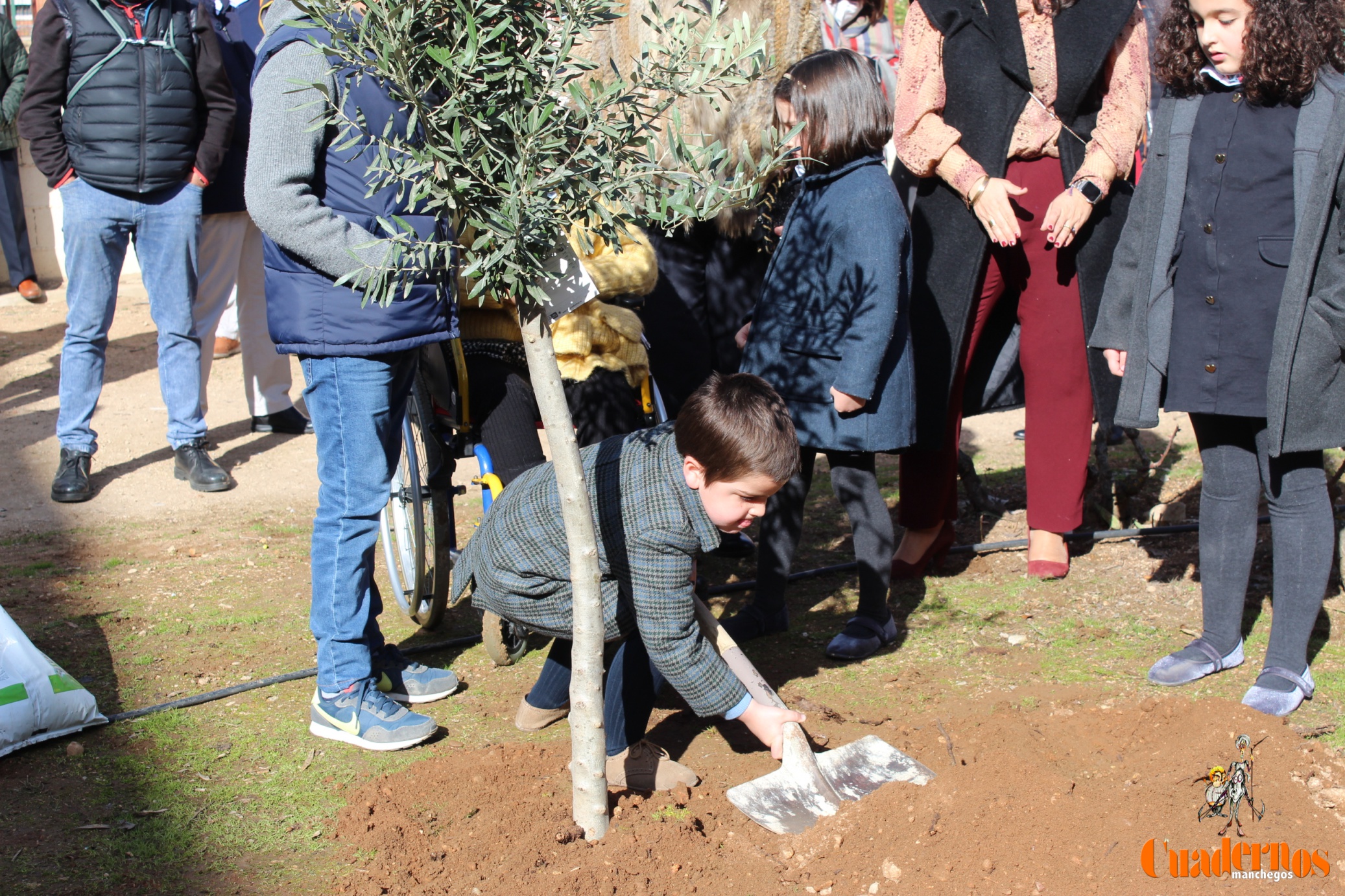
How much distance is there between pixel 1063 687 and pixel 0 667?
9.63 ft

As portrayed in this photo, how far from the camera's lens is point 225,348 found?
7.92 m

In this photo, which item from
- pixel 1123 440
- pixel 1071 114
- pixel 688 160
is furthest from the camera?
pixel 1123 440

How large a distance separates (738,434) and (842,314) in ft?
3.58

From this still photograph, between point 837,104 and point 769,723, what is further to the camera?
point 837,104

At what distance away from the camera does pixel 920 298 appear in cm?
405

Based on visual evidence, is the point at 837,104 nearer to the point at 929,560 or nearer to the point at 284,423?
the point at 929,560

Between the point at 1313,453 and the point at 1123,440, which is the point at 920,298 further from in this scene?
the point at 1123,440

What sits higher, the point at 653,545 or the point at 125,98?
the point at 125,98

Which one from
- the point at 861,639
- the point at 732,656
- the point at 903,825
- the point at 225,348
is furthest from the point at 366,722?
the point at 225,348

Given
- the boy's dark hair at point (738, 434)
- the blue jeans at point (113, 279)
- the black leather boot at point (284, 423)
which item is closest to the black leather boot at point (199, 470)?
the blue jeans at point (113, 279)

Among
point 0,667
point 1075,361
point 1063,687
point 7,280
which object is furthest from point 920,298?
point 7,280

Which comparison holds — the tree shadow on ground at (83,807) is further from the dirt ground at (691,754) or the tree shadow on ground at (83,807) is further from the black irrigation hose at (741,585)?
the black irrigation hose at (741,585)

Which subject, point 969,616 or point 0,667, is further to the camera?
point 969,616

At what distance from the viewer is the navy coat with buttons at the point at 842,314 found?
3.38 meters
